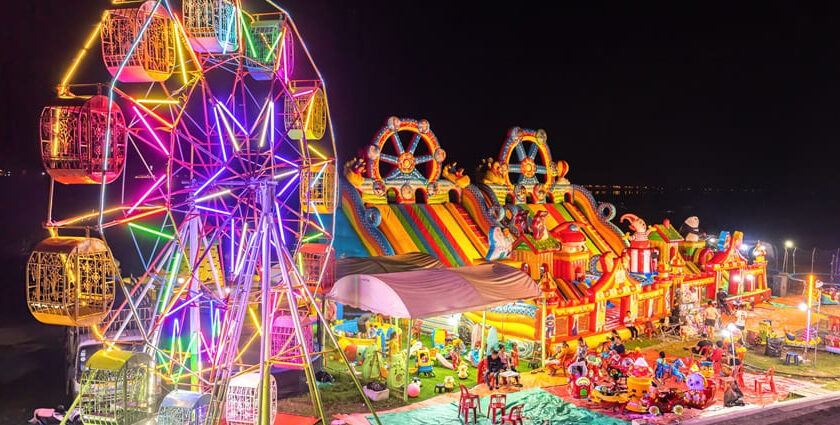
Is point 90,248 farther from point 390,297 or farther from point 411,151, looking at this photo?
point 411,151

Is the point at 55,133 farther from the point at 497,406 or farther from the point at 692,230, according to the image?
the point at 692,230

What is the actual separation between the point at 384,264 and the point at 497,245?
3.01 m

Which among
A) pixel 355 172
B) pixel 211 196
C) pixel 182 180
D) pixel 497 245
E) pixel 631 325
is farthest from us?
pixel 355 172

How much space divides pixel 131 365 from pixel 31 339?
11460mm

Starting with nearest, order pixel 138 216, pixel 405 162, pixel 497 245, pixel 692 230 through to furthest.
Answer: pixel 138 216 → pixel 497 245 → pixel 405 162 → pixel 692 230

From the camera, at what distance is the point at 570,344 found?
16.1 meters

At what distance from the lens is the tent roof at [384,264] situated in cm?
1511

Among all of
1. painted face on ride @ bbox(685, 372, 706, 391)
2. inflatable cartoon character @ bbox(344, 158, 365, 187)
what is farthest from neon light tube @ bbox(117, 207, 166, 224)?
painted face on ride @ bbox(685, 372, 706, 391)

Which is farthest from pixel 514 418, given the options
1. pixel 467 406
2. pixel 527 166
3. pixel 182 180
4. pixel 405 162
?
pixel 527 166

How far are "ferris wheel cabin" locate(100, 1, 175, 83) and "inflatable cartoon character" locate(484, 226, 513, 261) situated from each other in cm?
966

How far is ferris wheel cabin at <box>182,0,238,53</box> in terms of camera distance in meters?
9.41

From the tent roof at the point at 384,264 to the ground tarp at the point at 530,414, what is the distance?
376 cm

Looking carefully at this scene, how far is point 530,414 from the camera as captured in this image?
39.8 feet

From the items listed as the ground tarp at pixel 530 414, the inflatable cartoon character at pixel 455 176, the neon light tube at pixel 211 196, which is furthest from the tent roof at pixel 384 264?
the neon light tube at pixel 211 196
